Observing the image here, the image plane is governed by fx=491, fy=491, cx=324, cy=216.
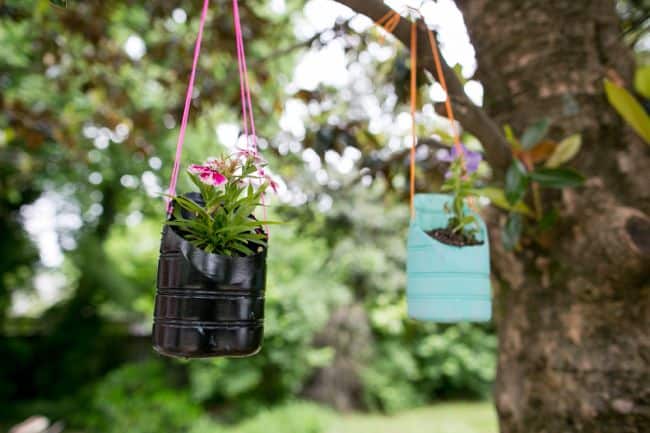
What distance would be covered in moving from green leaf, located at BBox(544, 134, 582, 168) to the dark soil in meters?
0.29

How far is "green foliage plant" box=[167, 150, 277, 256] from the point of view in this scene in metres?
0.86

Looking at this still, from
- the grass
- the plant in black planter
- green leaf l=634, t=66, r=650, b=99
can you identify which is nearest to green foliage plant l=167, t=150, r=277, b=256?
the plant in black planter

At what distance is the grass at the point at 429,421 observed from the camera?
545cm

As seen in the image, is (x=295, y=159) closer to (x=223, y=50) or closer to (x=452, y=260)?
(x=223, y=50)

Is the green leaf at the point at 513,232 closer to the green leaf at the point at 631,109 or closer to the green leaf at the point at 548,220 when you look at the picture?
the green leaf at the point at 548,220

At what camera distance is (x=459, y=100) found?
1.06 meters

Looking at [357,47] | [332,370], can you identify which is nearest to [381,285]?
[332,370]

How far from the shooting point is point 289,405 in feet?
17.1

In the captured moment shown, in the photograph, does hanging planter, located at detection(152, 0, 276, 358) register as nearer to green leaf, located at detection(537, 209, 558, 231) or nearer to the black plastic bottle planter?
the black plastic bottle planter

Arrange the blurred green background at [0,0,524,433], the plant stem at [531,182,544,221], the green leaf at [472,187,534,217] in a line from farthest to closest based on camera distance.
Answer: the blurred green background at [0,0,524,433] → the plant stem at [531,182,544,221] → the green leaf at [472,187,534,217]

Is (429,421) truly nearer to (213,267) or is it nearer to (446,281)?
(446,281)

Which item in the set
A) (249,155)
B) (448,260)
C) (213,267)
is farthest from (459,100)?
(213,267)

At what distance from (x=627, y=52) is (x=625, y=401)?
97 centimetres

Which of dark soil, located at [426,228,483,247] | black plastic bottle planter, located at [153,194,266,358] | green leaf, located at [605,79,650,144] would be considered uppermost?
green leaf, located at [605,79,650,144]
